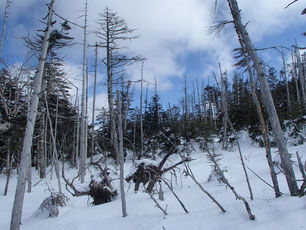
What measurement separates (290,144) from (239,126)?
3961mm

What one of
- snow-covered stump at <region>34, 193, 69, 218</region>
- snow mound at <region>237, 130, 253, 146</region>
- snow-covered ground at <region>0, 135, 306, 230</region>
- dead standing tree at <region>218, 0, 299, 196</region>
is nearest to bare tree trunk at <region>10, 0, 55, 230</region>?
snow-covered ground at <region>0, 135, 306, 230</region>

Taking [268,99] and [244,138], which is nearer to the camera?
[268,99]

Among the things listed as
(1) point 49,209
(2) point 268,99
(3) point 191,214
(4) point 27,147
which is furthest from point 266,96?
(1) point 49,209

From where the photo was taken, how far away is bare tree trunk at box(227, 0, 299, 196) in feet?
12.9

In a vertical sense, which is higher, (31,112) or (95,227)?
(31,112)

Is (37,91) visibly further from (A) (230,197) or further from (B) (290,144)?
(B) (290,144)

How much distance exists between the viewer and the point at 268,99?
4543mm

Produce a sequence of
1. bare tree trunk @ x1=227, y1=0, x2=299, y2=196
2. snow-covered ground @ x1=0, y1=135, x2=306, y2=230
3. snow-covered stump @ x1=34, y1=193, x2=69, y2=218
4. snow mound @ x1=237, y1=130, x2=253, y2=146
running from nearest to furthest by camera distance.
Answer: snow-covered ground @ x1=0, y1=135, x2=306, y2=230 < bare tree trunk @ x1=227, y1=0, x2=299, y2=196 < snow-covered stump @ x1=34, y1=193, x2=69, y2=218 < snow mound @ x1=237, y1=130, x2=253, y2=146

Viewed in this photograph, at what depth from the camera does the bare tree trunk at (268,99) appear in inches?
155

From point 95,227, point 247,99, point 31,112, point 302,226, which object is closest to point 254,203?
point 302,226

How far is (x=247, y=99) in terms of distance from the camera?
607 inches

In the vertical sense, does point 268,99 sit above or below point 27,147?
above

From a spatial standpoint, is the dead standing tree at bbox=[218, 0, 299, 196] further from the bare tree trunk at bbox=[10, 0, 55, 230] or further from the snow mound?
the snow mound

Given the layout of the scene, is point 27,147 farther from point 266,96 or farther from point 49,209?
point 266,96
